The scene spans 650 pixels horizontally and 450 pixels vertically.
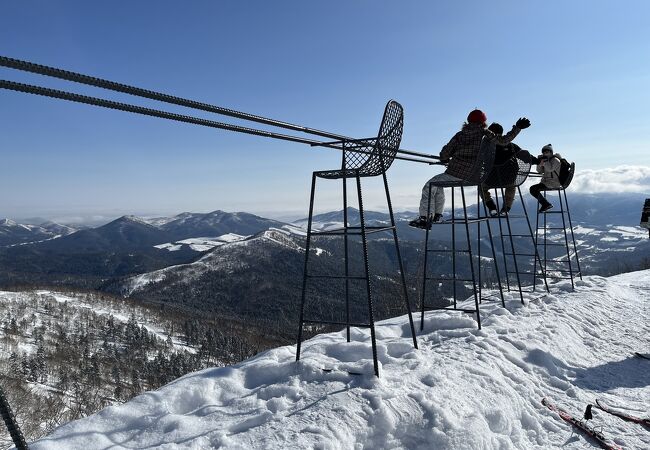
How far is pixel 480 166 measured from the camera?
286 inches

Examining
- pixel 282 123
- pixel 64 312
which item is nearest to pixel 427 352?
pixel 282 123

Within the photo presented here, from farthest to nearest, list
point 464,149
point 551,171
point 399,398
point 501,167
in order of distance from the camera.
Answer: point 551,171, point 501,167, point 464,149, point 399,398

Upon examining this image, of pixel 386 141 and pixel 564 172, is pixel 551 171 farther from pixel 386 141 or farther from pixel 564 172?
pixel 386 141

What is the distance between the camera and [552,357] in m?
6.45

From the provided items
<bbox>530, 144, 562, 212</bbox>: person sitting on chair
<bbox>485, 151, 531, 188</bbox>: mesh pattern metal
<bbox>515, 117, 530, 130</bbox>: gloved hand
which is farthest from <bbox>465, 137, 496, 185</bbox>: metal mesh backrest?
<bbox>530, 144, 562, 212</bbox>: person sitting on chair

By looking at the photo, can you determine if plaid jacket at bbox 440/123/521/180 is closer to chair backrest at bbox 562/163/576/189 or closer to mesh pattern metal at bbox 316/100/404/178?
mesh pattern metal at bbox 316/100/404/178

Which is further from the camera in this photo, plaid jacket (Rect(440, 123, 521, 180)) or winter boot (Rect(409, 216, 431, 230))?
winter boot (Rect(409, 216, 431, 230))

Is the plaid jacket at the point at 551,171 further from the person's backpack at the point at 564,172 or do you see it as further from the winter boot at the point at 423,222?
the winter boot at the point at 423,222

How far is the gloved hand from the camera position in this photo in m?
7.60

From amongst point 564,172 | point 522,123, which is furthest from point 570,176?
point 522,123

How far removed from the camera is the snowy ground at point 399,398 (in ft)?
11.8

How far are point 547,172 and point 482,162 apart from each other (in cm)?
560

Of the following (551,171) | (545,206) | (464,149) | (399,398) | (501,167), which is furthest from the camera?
(551,171)

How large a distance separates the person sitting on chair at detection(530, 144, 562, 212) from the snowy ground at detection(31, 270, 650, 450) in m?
5.48
